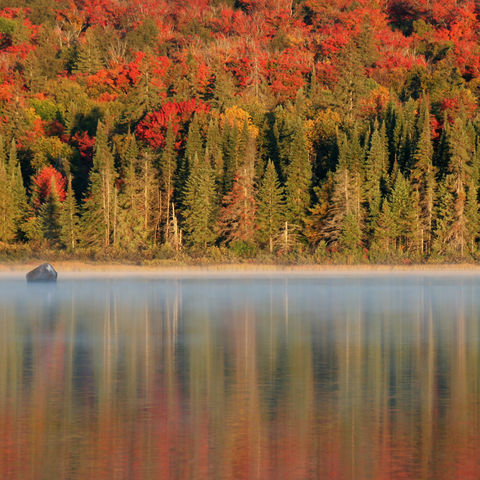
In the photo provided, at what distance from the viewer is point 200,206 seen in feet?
297

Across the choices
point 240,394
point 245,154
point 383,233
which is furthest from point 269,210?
point 240,394

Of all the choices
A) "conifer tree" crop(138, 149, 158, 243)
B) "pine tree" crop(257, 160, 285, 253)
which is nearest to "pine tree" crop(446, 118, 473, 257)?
"pine tree" crop(257, 160, 285, 253)

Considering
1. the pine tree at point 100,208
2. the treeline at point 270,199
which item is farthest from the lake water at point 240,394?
the pine tree at point 100,208

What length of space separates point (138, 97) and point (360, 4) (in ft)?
200

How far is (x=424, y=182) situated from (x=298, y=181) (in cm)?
1149

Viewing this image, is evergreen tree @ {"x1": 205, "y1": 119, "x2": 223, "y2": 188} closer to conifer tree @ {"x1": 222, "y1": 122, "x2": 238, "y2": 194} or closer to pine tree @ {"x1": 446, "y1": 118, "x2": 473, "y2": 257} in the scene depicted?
conifer tree @ {"x1": 222, "y1": 122, "x2": 238, "y2": 194}

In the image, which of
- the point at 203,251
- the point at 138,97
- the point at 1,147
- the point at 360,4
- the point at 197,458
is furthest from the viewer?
the point at 360,4

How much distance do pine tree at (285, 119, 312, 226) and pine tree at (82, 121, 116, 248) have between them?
1623 centimetres

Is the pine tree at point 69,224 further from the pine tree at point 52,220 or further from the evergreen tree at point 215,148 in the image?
the evergreen tree at point 215,148

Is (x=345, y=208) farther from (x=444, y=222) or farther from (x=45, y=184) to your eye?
(x=45, y=184)

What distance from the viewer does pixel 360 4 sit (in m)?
158

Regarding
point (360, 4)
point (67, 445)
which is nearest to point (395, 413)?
point (67, 445)

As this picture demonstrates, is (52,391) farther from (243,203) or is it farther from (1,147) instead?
(1,147)

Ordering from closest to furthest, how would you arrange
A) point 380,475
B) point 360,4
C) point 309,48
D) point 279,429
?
1. point 380,475
2. point 279,429
3. point 309,48
4. point 360,4
